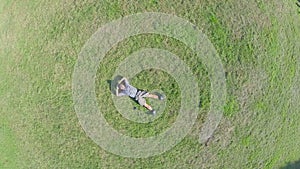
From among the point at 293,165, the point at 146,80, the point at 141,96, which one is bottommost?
the point at 293,165

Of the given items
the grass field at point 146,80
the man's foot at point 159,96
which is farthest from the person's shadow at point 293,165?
the man's foot at point 159,96

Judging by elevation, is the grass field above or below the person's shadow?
above

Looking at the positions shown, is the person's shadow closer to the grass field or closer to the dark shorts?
the grass field

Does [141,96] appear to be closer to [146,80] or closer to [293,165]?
[146,80]

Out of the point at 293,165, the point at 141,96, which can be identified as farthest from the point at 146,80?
the point at 293,165

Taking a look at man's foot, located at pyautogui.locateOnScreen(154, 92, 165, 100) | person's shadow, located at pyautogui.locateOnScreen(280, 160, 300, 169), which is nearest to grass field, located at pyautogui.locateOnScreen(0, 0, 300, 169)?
man's foot, located at pyautogui.locateOnScreen(154, 92, 165, 100)

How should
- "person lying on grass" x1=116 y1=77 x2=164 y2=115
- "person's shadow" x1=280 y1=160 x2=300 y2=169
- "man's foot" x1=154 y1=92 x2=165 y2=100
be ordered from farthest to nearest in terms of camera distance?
"person's shadow" x1=280 y1=160 x2=300 y2=169 → "man's foot" x1=154 y1=92 x2=165 y2=100 → "person lying on grass" x1=116 y1=77 x2=164 y2=115

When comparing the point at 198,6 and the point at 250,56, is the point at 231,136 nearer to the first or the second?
the point at 250,56

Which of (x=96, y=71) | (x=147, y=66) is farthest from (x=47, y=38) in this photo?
(x=147, y=66)

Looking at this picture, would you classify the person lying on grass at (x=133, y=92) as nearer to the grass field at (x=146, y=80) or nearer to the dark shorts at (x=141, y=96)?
the dark shorts at (x=141, y=96)
